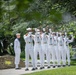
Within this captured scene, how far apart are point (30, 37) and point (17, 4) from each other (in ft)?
42.5

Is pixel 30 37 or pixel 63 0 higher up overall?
pixel 63 0

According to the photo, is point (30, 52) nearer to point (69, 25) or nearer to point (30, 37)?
point (30, 37)

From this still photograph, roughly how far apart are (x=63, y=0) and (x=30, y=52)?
4514 mm

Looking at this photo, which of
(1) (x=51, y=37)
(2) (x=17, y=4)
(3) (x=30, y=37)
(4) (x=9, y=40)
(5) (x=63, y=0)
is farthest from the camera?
(4) (x=9, y=40)

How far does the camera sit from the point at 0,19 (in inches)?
91.4

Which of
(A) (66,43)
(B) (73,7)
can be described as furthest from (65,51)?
(B) (73,7)

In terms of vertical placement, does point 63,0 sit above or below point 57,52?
above

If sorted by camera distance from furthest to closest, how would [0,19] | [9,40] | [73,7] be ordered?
[9,40]
[73,7]
[0,19]

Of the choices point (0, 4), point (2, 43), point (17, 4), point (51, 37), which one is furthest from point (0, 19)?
point (2, 43)

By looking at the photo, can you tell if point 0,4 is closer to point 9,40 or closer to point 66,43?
point 66,43

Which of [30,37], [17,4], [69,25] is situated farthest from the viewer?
[69,25]

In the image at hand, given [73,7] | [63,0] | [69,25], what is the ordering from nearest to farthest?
[63,0] → [73,7] → [69,25]

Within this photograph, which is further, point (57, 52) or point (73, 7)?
point (57, 52)

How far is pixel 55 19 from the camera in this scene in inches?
81.2
